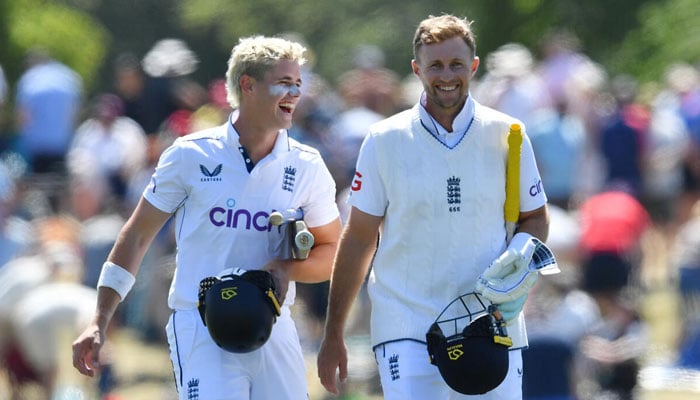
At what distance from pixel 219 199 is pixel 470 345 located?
1226 mm

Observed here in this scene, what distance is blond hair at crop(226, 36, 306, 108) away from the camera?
6582 millimetres

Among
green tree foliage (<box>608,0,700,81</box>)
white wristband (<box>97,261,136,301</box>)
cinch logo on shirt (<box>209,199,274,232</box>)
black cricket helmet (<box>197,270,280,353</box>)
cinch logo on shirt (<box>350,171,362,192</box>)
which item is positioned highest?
green tree foliage (<box>608,0,700,81</box>)

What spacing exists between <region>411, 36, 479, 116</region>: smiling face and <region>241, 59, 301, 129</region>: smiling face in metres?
0.58

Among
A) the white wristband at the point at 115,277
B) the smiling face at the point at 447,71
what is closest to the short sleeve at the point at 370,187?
the smiling face at the point at 447,71

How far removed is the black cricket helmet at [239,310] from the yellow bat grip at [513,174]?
101 centimetres

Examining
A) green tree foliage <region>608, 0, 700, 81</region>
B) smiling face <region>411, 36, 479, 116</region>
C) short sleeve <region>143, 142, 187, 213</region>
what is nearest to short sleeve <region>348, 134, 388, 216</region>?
smiling face <region>411, 36, 479, 116</region>

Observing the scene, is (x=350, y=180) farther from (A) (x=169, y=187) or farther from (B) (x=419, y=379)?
(B) (x=419, y=379)

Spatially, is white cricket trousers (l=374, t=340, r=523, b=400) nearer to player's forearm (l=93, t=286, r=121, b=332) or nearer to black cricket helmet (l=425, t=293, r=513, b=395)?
black cricket helmet (l=425, t=293, r=513, b=395)

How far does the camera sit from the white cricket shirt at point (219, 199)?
6.52m

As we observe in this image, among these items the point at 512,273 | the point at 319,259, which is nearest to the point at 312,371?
the point at 319,259

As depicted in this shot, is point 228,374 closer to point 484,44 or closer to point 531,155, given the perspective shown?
point 531,155

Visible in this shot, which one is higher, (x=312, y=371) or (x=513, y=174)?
(x=513, y=174)

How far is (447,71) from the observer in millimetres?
6223

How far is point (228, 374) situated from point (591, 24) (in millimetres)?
24922
